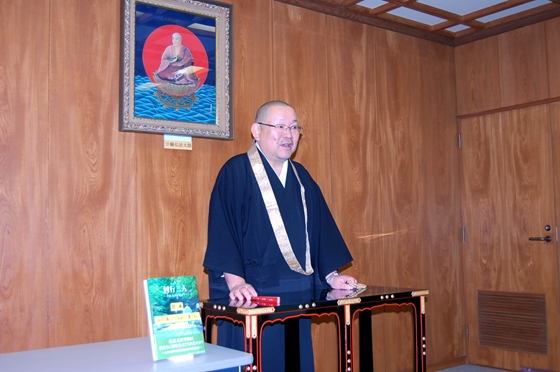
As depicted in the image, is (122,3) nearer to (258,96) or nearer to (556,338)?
(258,96)

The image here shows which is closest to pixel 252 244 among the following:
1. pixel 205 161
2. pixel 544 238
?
pixel 205 161

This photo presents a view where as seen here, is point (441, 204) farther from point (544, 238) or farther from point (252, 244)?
point (252, 244)

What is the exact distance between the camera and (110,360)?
171 centimetres

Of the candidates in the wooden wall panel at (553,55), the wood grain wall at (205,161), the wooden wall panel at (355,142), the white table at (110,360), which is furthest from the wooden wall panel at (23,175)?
the wooden wall panel at (553,55)

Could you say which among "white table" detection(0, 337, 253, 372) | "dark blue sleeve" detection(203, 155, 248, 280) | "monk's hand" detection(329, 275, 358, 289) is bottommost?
"white table" detection(0, 337, 253, 372)

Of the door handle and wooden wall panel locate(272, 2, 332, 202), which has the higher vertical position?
wooden wall panel locate(272, 2, 332, 202)

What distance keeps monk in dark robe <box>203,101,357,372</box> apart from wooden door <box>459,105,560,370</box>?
7.49 ft

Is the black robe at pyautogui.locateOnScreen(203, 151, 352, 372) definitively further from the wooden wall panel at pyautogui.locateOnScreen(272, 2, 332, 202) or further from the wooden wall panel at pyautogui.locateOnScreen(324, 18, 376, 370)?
the wooden wall panel at pyautogui.locateOnScreen(324, 18, 376, 370)

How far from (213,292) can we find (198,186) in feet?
3.11

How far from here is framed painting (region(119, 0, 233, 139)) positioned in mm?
3523

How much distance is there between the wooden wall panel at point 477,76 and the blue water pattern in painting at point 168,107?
98.0 inches

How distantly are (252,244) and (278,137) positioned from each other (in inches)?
21.5

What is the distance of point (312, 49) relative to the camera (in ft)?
14.6

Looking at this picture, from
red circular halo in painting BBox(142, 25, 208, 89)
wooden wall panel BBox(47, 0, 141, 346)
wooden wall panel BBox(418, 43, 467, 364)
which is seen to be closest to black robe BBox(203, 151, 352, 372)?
wooden wall panel BBox(47, 0, 141, 346)
